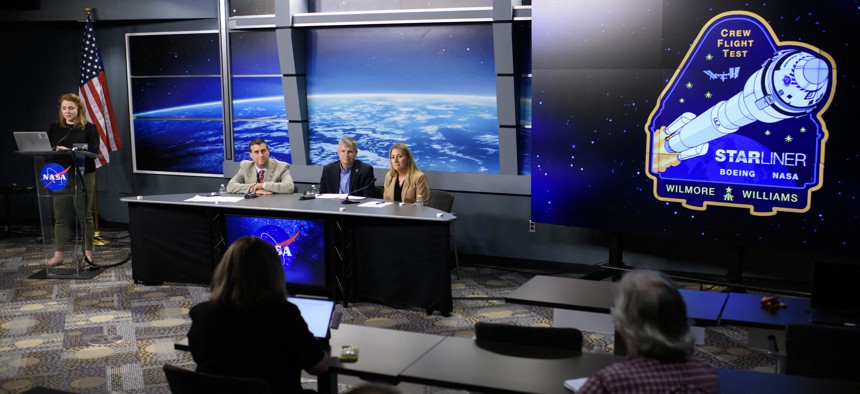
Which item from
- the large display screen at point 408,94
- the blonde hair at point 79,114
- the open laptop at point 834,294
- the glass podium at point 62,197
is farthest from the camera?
the large display screen at point 408,94

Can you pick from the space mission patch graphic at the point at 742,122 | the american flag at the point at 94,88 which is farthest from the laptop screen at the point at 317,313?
the american flag at the point at 94,88

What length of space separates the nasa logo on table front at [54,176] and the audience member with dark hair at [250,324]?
4.84 metres

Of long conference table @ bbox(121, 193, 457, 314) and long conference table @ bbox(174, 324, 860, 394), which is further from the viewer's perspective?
long conference table @ bbox(121, 193, 457, 314)

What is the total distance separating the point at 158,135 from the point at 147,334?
4.56 m

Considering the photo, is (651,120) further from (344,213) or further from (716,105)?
(344,213)

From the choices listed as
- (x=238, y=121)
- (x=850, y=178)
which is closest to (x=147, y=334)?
(x=238, y=121)

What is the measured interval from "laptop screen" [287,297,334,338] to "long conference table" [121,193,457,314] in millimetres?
2664

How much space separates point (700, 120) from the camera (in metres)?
6.07

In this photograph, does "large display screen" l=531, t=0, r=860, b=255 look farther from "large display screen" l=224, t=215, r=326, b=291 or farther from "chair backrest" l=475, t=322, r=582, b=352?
"chair backrest" l=475, t=322, r=582, b=352

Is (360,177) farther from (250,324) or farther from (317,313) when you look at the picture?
(250,324)

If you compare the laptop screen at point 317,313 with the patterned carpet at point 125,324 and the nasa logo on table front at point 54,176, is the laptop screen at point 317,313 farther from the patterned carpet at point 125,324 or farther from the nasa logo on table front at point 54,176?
the nasa logo on table front at point 54,176

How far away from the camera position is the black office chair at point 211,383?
2.57m

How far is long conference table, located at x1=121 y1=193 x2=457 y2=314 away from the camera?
5.99 m

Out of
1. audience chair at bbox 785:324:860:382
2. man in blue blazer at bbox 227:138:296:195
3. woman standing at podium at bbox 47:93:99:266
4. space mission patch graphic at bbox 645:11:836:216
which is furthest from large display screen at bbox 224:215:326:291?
audience chair at bbox 785:324:860:382
